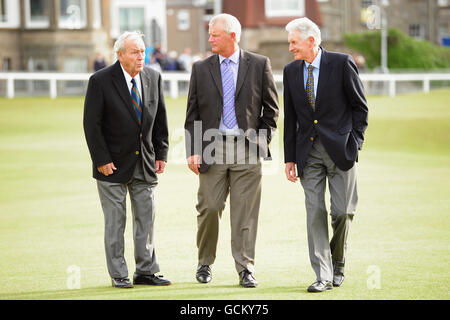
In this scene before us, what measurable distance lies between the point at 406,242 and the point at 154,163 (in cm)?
306

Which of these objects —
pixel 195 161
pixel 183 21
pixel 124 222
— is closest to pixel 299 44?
pixel 195 161

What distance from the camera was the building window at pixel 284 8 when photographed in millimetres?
50469

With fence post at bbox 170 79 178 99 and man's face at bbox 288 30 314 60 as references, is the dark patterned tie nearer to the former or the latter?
man's face at bbox 288 30 314 60

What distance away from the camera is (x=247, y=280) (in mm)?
7375

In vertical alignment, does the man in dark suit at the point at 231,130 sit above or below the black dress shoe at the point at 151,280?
above

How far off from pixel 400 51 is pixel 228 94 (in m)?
52.1

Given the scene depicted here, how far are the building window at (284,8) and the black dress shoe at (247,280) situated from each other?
43.7 metres

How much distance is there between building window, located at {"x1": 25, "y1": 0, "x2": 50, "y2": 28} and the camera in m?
44.7

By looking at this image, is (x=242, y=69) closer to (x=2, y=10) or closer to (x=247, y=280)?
(x=247, y=280)

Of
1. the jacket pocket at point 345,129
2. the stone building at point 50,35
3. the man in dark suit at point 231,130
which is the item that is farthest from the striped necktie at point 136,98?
the stone building at point 50,35

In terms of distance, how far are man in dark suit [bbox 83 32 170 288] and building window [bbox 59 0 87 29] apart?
38.7 metres

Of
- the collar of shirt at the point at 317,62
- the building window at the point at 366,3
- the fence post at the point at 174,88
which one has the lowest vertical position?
the fence post at the point at 174,88

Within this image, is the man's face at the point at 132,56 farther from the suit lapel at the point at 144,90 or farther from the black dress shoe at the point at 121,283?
the black dress shoe at the point at 121,283

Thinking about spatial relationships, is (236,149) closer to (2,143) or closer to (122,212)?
(122,212)
